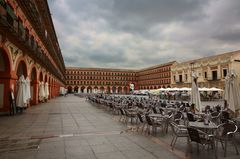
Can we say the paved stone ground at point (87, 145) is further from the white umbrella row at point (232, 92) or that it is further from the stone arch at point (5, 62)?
the stone arch at point (5, 62)

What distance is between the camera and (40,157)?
425cm

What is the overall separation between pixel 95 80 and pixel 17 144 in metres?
82.7

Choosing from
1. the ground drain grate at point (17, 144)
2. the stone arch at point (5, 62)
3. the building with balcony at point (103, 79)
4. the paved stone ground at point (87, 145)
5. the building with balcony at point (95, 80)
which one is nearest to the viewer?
the paved stone ground at point (87, 145)

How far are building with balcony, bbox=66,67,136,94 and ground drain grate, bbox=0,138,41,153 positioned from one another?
261 feet

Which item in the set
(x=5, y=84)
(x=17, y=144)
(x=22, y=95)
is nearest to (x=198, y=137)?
(x=17, y=144)

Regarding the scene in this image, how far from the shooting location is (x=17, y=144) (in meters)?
5.20

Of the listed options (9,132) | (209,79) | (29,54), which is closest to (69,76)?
(209,79)

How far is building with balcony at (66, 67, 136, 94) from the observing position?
8588cm

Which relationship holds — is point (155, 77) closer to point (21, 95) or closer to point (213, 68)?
point (213, 68)

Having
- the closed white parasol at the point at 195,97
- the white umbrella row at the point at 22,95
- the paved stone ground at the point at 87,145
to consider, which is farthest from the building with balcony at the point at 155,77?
the paved stone ground at the point at 87,145

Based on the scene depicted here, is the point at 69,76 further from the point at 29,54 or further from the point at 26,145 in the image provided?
the point at 26,145

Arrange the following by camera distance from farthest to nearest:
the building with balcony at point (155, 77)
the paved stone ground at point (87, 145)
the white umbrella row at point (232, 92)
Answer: the building with balcony at point (155, 77)
the white umbrella row at point (232, 92)
the paved stone ground at point (87, 145)

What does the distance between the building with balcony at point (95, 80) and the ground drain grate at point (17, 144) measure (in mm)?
79585

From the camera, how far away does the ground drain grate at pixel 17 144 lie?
4824 mm
